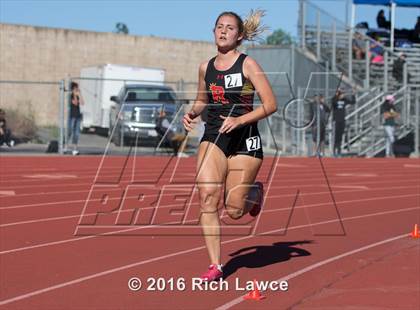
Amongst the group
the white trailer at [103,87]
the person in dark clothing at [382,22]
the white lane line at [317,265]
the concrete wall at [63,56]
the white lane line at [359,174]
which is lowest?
the white lane line at [317,265]

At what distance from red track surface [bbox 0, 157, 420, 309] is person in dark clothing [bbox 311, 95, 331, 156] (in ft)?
38.0

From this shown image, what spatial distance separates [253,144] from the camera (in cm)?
702

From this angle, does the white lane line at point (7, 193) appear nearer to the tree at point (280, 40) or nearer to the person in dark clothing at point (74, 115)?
the tree at point (280, 40)

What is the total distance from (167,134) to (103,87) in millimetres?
9860

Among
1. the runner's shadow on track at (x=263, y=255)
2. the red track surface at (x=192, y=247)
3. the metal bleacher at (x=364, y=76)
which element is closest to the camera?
the red track surface at (x=192, y=247)

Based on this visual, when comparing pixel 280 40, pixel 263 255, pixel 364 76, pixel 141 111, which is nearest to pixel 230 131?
pixel 263 255

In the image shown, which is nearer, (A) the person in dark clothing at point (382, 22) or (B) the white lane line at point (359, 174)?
(B) the white lane line at point (359, 174)

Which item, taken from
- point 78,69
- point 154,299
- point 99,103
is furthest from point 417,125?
point 154,299

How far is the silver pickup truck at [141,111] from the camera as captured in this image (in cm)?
2577

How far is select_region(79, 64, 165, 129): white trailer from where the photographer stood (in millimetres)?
33781

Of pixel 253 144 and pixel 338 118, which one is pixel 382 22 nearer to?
pixel 338 118

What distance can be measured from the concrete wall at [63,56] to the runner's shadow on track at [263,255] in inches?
1027

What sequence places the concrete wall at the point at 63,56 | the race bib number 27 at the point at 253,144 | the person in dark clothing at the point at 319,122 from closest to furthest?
the race bib number 27 at the point at 253,144 → the person in dark clothing at the point at 319,122 → the concrete wall at the point at 63,56

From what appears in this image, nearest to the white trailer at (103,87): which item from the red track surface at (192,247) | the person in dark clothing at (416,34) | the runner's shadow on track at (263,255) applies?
the person in dark clothing at (416,34)
